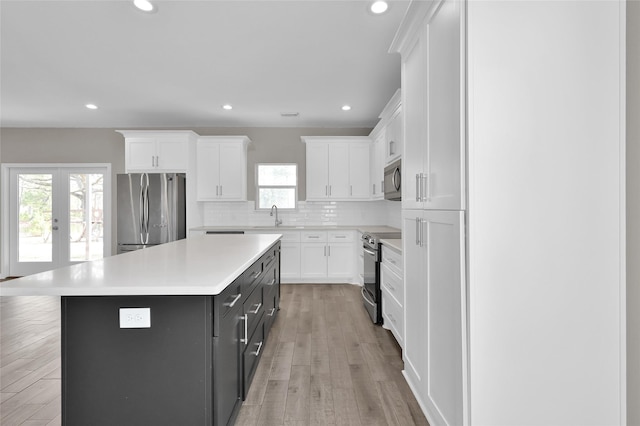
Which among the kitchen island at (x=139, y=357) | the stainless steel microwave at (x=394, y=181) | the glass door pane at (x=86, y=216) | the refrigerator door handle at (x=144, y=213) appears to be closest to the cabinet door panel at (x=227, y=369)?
the kitchen island at (x=139, y=357)

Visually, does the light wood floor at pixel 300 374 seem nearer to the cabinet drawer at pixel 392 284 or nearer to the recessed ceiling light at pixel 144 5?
the cabinet drawer at pixel 392 284

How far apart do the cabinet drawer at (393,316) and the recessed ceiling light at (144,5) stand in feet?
9.54

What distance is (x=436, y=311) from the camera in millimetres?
1671

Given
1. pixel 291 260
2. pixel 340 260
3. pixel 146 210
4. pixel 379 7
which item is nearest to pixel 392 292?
pixel 379 7

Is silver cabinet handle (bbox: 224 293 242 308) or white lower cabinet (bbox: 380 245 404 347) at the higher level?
silver cabinet handle (bbox: 224 293 242 308)

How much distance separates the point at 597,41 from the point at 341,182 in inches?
171

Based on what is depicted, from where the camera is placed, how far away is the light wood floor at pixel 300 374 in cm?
192

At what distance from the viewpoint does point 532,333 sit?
1.36 meters

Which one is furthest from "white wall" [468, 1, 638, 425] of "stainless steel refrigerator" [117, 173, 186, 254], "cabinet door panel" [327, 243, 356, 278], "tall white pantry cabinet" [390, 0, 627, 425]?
"stainless steel refrigerator" [117, 173, 186, 254]

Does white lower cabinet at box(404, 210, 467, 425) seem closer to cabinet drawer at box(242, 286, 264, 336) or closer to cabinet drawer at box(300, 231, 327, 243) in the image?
cabinet drawer at box(242, 286, 264, 336)

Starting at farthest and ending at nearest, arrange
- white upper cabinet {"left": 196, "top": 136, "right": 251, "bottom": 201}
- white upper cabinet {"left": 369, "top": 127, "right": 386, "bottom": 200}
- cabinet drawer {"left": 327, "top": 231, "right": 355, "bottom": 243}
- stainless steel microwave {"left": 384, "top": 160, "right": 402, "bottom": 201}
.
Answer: white upper cabinet {"left": 196, "top": 136, "right": 251, "bottom": 201} < cabinet drawer {"left": 327, "top": 231, "right": 355, "bottom": 243} < white upper cabinet {"left": 369, "top": 127, "right": 386, "bottom": 200} < stainless steel microwave {"left": 384, "top": 160, "right": 402, "bottom": 201}

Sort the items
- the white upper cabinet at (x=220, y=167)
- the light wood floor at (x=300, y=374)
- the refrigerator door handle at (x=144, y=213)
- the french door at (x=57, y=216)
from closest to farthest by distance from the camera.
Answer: the light wood floor at (x=300, y=374) < the refrigerator door handle at (x=144, y=213) < the white upper cabinet at (x=220, y=167) < the french door at (x=57, y=216)

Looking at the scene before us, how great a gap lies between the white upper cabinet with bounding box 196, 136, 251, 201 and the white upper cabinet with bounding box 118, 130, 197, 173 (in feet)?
1.01

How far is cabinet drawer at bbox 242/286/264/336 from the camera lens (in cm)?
199
